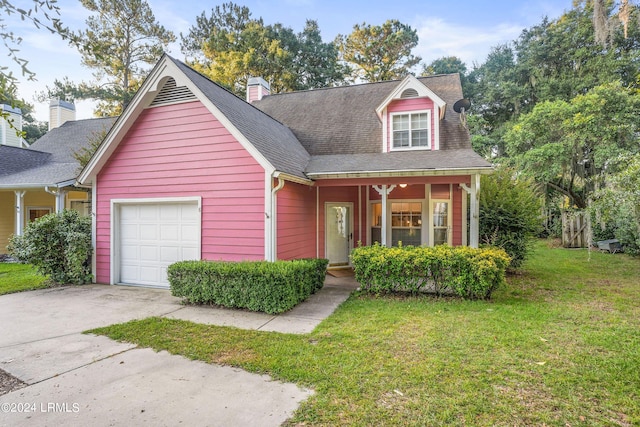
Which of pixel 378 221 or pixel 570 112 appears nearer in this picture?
pixel 378 221

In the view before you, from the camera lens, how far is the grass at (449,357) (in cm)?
292

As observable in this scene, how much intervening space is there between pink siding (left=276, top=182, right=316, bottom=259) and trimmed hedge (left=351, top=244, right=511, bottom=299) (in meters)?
1.70

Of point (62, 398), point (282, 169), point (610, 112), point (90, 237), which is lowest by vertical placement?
point (62, 398)

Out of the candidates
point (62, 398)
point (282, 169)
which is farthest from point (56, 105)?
point (62, 398)

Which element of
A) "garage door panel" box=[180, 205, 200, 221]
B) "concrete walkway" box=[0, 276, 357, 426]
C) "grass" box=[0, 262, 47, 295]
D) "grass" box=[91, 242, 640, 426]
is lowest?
"concrete walkway" box=[0, 276, 357, 426]

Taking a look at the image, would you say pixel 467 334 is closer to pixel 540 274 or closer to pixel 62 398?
pixel 62 398

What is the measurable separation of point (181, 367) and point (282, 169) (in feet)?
14.4

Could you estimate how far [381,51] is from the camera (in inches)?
953

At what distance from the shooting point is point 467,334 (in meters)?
4.70

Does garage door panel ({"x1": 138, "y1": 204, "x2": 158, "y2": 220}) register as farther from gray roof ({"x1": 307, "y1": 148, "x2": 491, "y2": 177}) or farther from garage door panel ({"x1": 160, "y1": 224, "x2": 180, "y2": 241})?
gray roof ({"x1": 307, "y1": 148, "x2": 491, "y2": 177})

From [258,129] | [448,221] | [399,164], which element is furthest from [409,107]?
[258,129]

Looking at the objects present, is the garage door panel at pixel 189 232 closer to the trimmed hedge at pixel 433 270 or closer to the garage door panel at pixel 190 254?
the garage door panel at pixel 190 254

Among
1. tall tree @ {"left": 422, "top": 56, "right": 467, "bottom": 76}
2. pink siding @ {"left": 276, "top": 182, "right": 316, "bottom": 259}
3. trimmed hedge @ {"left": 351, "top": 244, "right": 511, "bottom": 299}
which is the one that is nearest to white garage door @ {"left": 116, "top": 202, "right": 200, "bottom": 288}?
pink siding @ {"left": 276, "top": 182, "right": 316, "bottom": 259}

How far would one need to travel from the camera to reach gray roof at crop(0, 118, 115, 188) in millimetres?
11515
